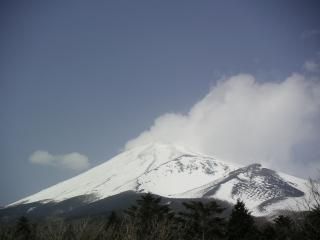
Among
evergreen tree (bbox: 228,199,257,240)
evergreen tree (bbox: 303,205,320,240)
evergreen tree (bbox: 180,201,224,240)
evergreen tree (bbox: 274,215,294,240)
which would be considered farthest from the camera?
evergreen tree (bbox: 274,215,294,240)

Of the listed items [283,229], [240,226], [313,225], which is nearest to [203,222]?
[240,226]

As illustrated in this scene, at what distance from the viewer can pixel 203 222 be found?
3116cm

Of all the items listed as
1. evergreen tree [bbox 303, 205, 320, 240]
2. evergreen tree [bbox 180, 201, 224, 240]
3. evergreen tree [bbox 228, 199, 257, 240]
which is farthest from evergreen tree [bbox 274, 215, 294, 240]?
evergreen tree [bbox 303, 205, 320, 240]

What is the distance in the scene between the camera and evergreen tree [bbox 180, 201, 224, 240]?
3081 cm

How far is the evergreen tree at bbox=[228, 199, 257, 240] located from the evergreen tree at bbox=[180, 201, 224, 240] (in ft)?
6.70

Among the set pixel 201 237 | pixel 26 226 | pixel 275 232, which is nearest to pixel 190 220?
pixel 201 237

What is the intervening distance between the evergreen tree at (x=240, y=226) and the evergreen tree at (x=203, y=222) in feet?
6.70

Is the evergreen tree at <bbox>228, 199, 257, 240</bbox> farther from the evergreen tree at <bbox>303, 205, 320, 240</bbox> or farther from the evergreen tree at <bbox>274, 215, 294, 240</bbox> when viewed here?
the evergreen tree at <bbox>303, 205, 320, 240</bbox>

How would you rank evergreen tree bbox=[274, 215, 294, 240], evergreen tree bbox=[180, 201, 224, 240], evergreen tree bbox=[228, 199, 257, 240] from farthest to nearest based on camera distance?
evergreen tree bbox=[274, 215, 294, 240] → evergreen tree bbox=[228, 199, 257, 240] → evergreen tree bbox=[180, 201, 224, 240]

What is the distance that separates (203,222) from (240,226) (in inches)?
169

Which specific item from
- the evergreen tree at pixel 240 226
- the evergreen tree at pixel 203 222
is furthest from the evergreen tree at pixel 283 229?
the evergreen tree at pixel 203 222

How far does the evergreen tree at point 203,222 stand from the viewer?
30.8 m

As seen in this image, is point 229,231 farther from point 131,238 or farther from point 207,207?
point 131,238

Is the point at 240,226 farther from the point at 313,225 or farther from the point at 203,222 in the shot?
the point at 313,225
